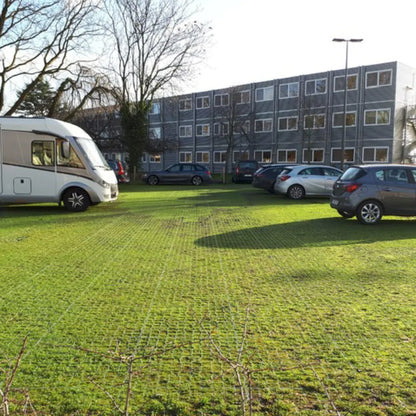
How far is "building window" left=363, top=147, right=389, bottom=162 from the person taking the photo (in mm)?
43125

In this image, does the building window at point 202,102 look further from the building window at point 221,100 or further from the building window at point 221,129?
the building window at point 221,129

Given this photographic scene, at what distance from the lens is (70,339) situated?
393cm

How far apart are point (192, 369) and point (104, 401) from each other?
29.3 inches

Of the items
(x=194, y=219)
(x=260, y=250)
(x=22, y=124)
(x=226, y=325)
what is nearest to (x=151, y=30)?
(x=22, y=124)

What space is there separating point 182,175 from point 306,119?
21.7m

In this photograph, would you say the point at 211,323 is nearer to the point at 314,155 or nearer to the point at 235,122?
the point at 314,155

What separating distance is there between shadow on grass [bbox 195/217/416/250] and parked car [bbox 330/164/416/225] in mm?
395

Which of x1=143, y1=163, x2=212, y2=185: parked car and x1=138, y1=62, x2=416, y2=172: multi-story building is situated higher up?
x1=138, y1=62, x2=416, y2=172: multi-story building

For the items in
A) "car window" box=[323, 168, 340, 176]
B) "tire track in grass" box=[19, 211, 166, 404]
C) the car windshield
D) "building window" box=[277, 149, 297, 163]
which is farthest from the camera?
"building window" box=[277, 149, 297, 163]

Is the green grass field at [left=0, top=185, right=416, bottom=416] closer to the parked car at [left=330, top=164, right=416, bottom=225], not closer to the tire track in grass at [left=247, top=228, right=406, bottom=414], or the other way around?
the tire track in grass at [left=247, top=228, right=406, bottom=414]

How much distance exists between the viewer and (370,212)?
11.3 meters

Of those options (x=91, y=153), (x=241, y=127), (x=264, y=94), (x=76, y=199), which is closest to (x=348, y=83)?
(x=264, y=94)

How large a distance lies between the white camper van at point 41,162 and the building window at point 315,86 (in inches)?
1589

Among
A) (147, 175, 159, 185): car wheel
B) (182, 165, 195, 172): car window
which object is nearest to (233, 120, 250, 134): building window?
(182, 165, 195, 172): car window
